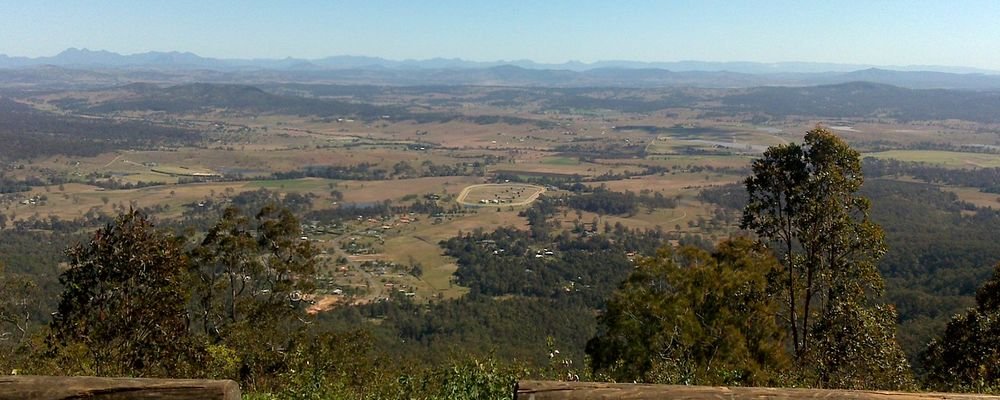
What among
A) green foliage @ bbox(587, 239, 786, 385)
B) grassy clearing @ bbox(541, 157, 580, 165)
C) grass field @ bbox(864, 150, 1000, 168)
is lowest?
grassy clearing @ bbox(541, 157, 580, 165)

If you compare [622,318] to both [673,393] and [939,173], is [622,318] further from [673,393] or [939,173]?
[939,173]

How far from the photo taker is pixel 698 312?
1291cm

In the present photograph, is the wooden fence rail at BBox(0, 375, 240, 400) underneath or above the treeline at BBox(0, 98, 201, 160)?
above

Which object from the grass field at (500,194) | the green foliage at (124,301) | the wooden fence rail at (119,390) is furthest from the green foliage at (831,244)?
the grass field at (500,194)

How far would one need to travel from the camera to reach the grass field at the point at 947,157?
96.2m

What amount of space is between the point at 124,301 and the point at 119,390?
28.3 ft

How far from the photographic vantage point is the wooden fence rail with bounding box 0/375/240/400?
2.08 metres

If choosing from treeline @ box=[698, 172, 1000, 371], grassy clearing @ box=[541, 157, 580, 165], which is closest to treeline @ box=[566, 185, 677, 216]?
treeline @ box=[698, 172, 1000, 371]

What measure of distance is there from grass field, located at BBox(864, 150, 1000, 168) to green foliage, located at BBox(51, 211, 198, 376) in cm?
10824

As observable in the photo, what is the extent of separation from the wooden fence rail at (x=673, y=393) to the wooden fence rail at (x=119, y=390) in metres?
0.93

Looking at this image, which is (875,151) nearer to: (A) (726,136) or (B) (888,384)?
(A) (726,136)

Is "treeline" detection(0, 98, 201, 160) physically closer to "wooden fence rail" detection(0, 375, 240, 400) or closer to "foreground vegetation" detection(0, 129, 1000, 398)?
"foreground vegetation" detection(0, 129, 1000, 398)

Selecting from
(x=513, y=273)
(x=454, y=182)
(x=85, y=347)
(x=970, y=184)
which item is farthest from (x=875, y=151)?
(x=85, y=347)

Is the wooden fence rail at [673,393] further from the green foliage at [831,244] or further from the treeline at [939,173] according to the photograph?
the treeline at [939,173]
